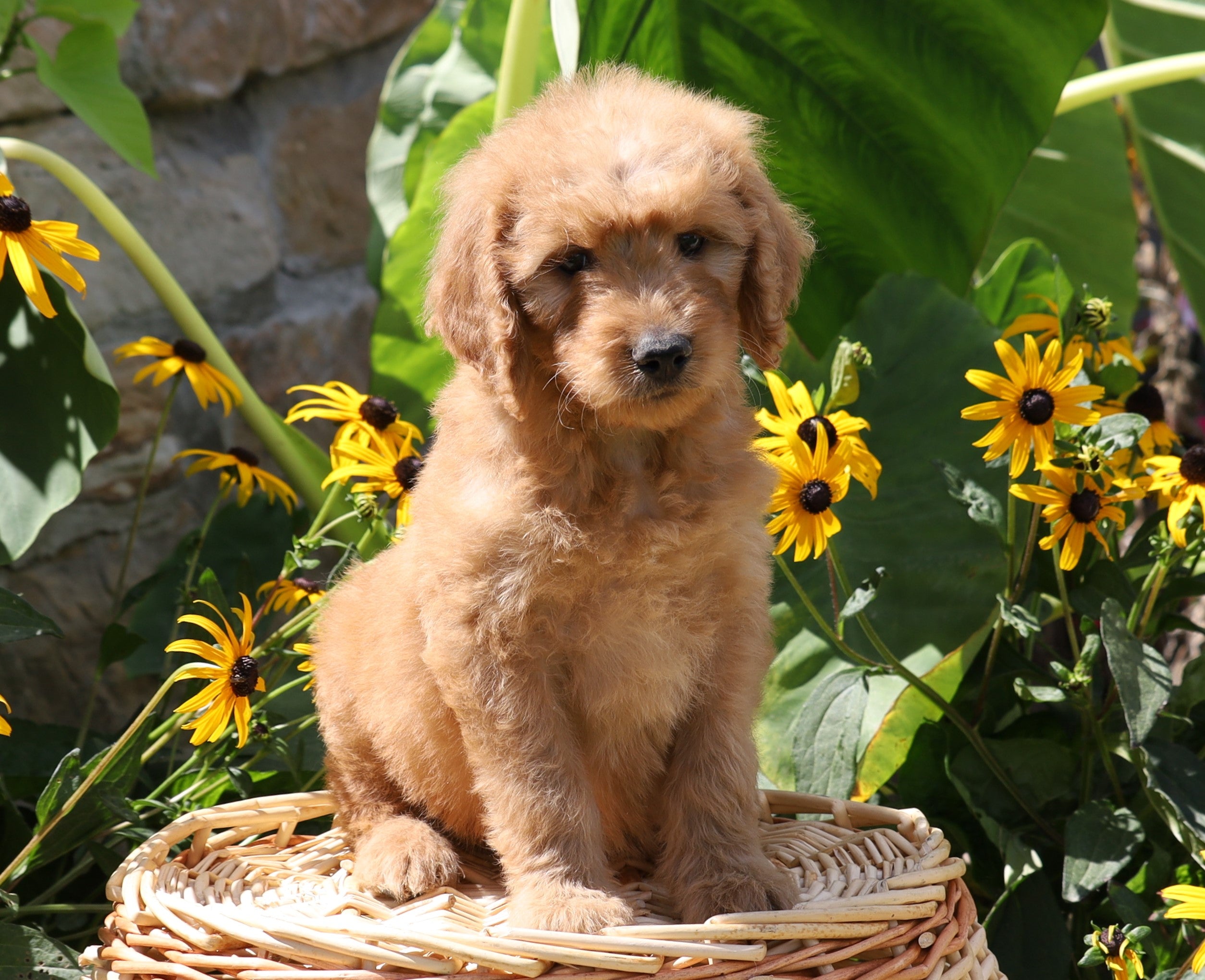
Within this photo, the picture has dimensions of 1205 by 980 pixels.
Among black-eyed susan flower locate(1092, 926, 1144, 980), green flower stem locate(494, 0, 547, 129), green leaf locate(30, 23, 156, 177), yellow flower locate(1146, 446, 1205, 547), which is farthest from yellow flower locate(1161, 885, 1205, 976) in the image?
green leaf locate(30, 23, 156, 177)

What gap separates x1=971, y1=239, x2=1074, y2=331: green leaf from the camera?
2676mm

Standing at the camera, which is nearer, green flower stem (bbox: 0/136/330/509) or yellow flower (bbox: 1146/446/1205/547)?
yellow flower (bbox: 1146/446/1205/547)

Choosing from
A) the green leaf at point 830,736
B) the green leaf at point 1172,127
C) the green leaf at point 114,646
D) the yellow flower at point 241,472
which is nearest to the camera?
the green leaf at point 830,736

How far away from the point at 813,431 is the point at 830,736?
579 mm

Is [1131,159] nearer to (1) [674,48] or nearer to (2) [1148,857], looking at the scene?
(1) [674,48]

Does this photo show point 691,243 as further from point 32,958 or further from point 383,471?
point 32,958

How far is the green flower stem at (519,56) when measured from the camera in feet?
8.21

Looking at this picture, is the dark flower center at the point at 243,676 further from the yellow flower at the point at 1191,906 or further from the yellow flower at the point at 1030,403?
the yellow flower at the point at 1191,906

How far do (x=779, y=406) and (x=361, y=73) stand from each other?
2267mm

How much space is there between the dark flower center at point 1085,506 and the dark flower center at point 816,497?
42cm

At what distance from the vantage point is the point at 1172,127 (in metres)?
3.14

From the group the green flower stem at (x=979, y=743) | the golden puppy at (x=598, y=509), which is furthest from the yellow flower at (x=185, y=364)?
the green flower stem at (x=979, y=743)

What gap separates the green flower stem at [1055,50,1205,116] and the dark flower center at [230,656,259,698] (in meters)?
2.10

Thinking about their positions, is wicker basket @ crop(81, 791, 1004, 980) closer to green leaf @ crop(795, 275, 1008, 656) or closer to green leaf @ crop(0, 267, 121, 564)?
green leaf @ crop(795, 275, 1008, 656)
